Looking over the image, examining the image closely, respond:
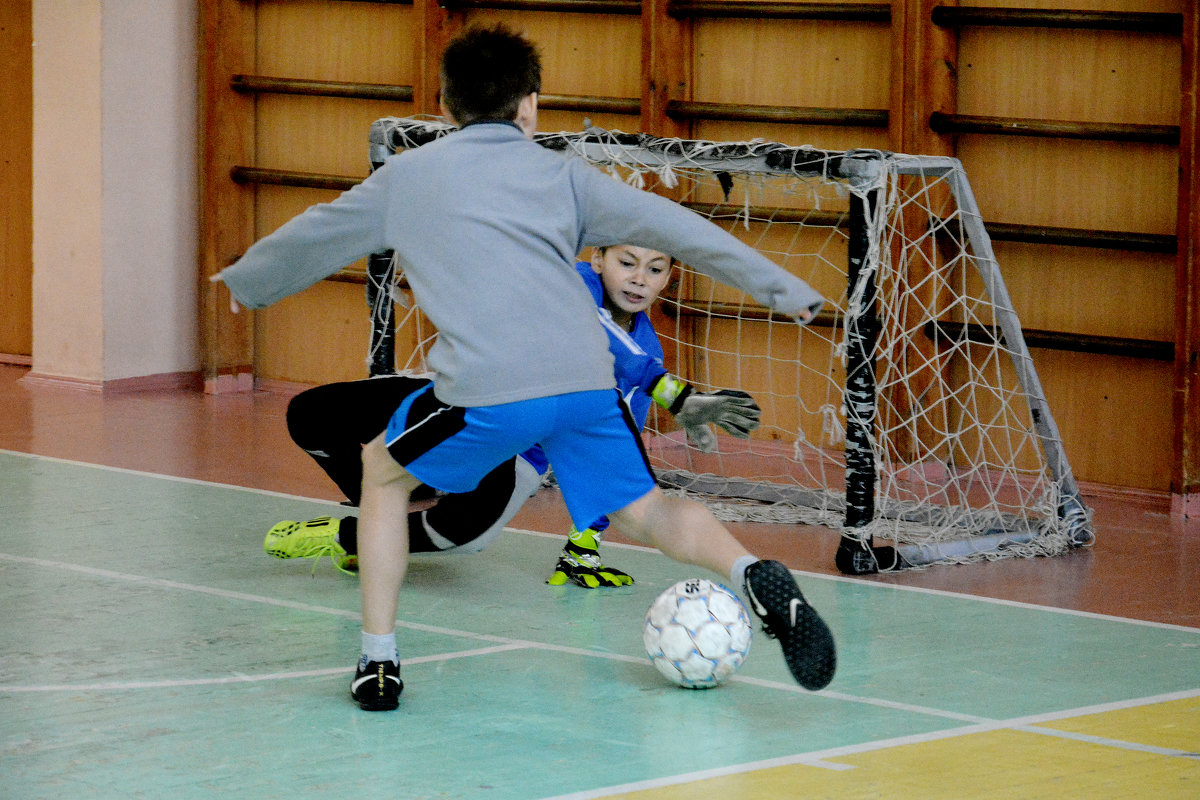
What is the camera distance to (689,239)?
11.9 ft

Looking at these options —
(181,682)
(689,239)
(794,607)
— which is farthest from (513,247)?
(181,682)

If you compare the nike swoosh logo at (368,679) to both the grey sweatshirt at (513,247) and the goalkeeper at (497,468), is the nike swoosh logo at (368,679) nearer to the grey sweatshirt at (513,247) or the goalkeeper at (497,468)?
the grey sweatshirt at (513,247)

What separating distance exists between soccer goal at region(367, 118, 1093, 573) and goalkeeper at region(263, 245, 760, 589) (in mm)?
691

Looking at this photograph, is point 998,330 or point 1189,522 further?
point 998,330

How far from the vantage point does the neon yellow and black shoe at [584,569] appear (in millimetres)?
5121

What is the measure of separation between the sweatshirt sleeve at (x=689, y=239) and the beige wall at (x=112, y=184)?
6255 mm

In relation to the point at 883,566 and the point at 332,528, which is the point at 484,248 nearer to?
the point at 332,528

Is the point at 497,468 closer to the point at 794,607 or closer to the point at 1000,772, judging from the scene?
the point at 794,607

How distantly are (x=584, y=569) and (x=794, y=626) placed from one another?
1.64 metres

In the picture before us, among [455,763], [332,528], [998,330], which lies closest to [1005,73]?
[998,330]

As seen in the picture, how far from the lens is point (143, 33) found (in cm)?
938

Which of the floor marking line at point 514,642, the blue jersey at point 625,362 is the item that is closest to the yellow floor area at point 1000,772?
the floor marking line at point 514,642

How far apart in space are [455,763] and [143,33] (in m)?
6.98

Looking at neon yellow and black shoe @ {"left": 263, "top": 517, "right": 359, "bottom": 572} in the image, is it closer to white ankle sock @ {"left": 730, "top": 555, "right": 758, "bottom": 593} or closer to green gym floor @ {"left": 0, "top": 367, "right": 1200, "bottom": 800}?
green gym floor @ {"left": 0, "top": 367, "right": 1200, "bottom": 800}
